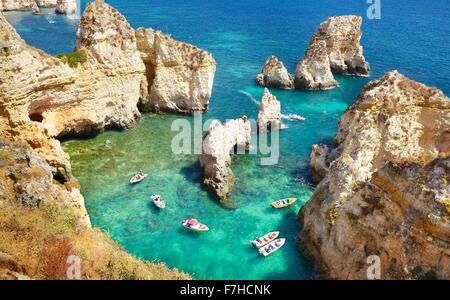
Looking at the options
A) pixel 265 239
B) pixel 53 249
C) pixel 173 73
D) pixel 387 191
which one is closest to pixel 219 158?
pixel 265 239

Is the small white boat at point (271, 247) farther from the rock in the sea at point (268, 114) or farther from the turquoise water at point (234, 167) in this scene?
the rock in the sea at point (268, 114)

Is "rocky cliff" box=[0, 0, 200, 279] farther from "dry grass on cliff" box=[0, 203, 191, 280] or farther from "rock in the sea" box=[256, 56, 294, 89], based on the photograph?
"rock in the sea" box=[256, 56, 294, 89]

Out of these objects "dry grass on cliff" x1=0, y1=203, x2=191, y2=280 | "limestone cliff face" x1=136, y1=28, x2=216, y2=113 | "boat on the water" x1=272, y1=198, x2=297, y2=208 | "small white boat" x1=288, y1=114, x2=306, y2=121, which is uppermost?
"limestone cliff face" x1=136, y1=28, x2=216, y2=113

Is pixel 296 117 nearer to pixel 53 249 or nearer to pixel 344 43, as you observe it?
pixel 344 43

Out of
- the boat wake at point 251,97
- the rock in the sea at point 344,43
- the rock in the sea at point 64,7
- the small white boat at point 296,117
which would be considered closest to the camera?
the small white boat at point 296,117

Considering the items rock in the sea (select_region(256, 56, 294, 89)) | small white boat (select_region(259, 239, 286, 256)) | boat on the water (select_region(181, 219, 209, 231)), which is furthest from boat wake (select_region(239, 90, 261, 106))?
small white boat (select_region(259, 239, 286, 256))

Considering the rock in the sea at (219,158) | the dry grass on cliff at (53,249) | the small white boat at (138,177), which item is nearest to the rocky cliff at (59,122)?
the dry grass on cliff at (53,249)

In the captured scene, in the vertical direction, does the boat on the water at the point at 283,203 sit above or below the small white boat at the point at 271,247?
above

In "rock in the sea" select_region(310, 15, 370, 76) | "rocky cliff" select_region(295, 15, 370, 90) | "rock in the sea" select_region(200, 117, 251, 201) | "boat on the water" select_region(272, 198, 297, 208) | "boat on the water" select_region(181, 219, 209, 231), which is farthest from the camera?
"rock in the sea" select_region(310, 15, 370, 76)
